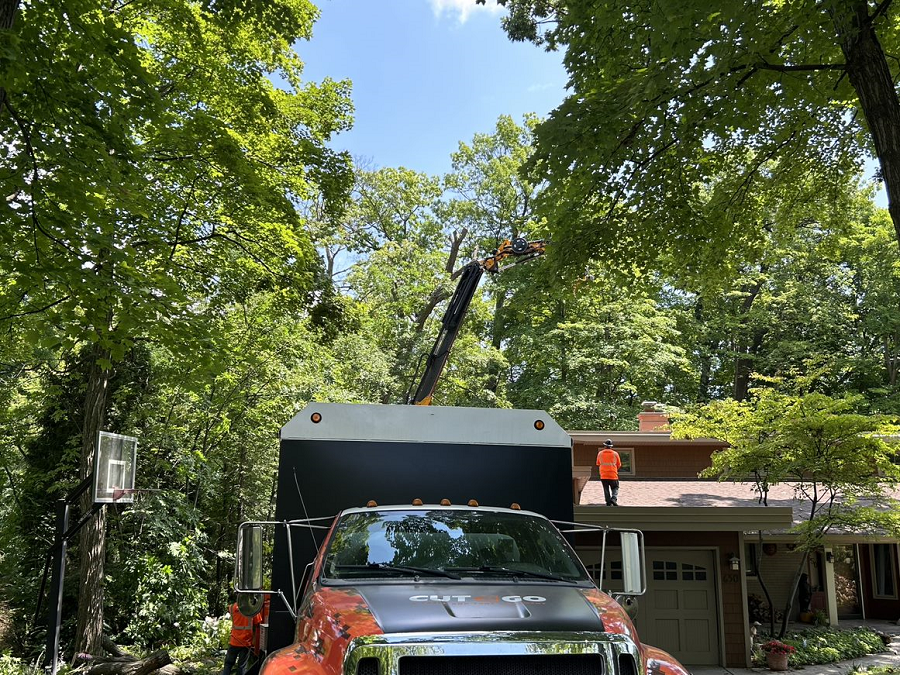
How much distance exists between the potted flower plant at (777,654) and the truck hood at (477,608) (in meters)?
11.8

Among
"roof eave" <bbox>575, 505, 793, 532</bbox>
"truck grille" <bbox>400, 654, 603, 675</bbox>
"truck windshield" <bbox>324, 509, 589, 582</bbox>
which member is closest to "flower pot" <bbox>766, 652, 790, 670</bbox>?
"roof eave" <bbox>575, 505, 793, 532</bbox>

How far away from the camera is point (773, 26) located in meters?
8.16

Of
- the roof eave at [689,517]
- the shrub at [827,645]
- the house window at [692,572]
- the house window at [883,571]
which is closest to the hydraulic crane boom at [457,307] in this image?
the roof eave at [689,517]

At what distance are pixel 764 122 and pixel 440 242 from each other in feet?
77.3

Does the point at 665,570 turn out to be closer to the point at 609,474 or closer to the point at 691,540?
the point at 691,540

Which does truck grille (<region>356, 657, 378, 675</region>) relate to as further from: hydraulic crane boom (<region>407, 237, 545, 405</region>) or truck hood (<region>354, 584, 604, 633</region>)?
hydraulic crane boom (<region>407, 237, 545, 405</region>)

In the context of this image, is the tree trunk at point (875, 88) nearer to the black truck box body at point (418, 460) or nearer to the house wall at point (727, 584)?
the black truck box body at point (418, 460)

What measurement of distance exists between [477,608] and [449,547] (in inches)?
35.6

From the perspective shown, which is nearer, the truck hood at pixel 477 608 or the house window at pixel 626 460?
→ the truck hood at pixel 477 608

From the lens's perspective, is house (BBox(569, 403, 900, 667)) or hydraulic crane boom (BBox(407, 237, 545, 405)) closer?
hydraulic crane boom (BBox(407, 237, 545, 405))

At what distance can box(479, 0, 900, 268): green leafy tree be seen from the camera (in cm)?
761

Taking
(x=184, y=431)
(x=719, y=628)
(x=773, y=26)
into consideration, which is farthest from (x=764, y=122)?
(x=184, y=431)

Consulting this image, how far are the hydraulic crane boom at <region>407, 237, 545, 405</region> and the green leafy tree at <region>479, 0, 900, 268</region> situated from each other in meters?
3.35

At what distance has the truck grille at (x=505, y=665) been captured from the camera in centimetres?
325
